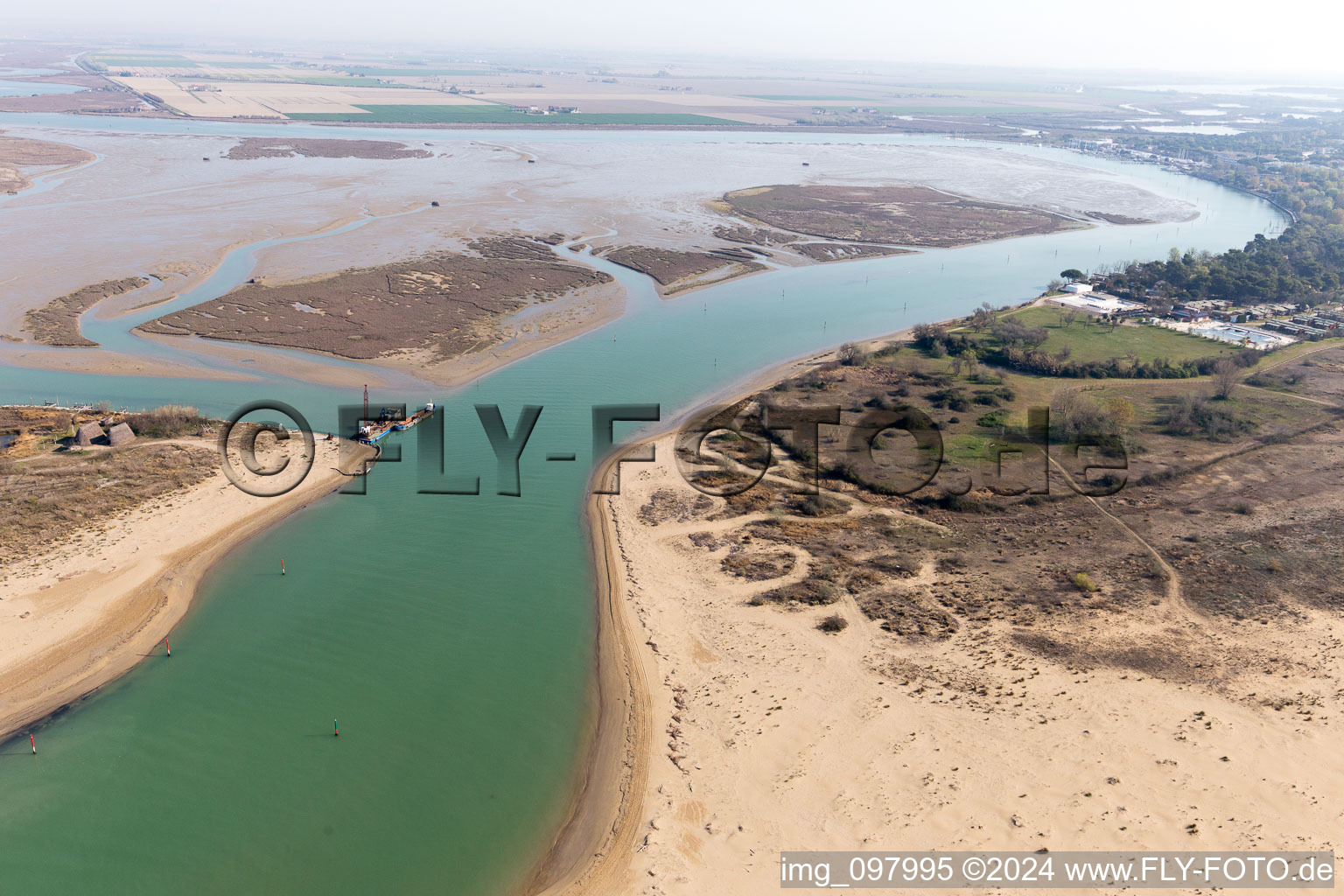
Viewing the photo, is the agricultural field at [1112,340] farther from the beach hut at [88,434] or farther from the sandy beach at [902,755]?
the beach hut at [88,434]

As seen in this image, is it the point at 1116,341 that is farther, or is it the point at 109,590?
the point at 1116,341

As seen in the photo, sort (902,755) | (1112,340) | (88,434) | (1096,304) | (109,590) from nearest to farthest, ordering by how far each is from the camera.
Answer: (902,755) → (109,590) → (88,434) → (1112,340) → (1096,304)

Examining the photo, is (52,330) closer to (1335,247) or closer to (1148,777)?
(1148,777)

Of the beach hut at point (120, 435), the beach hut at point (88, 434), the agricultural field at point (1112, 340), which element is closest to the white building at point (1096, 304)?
the agricultural field at point (1112, 340)

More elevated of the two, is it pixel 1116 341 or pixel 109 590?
pixel 1116 341

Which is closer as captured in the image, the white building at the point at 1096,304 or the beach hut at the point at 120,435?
the beach hut at the point at 120,435

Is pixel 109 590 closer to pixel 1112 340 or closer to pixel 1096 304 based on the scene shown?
pixel 1112 340

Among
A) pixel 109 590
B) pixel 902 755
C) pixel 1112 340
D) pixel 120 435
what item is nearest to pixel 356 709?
pixel 109 590
